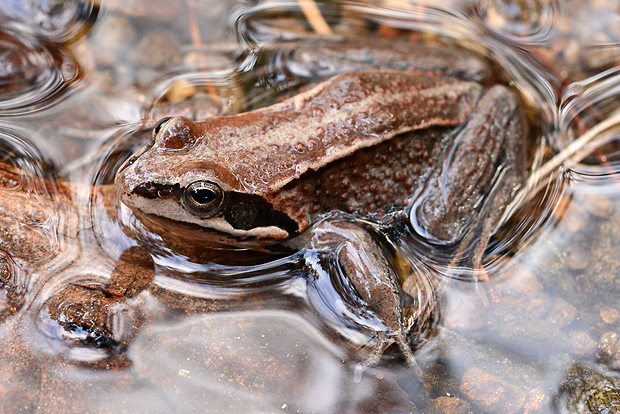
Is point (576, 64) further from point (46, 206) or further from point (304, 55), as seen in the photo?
point (46, 206)

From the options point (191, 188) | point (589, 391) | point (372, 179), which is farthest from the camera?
point (372, 179)

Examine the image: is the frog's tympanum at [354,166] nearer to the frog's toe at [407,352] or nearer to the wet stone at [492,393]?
the frog's toe at [407,352]

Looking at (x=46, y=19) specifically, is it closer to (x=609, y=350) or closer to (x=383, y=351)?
(x=383, y=351)

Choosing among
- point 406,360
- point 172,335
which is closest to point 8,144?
point 172,335

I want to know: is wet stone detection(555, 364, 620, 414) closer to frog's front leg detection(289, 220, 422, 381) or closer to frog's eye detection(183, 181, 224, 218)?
frog's front leg detection(289, 220, 422, 381)

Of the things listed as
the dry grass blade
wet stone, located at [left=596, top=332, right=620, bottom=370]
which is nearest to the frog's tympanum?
the dry grass blade

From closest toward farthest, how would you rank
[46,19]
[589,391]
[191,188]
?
[191,188]
[589,391]
[46,19]

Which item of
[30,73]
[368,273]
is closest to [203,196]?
[368,273]

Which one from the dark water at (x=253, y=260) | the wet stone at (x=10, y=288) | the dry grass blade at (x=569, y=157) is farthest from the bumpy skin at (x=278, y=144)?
the dry grass blade at (x=569, y=157)
